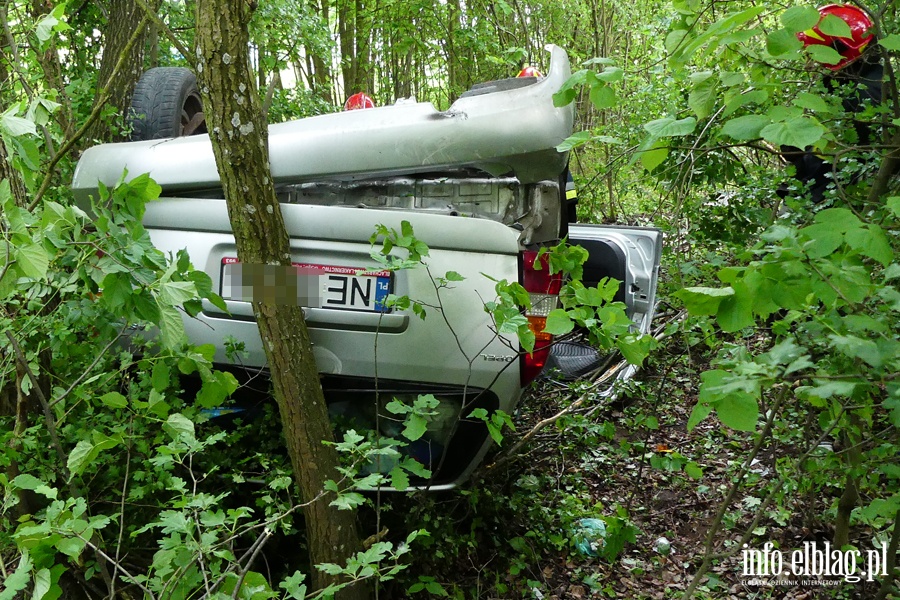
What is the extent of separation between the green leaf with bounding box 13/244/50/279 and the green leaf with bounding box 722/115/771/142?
75.3 inches

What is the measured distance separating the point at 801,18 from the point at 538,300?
1534 millimetres

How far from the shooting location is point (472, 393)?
304 cm

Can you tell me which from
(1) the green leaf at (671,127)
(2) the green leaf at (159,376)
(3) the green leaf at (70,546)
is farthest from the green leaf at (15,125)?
(1) the green leaf at (671,127)

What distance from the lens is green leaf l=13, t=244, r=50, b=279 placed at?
1.97 meters

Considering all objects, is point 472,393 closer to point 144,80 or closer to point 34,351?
point 34,351

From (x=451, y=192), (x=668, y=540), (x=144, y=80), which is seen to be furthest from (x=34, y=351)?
(x=668, y=540)

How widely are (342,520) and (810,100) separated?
2.12 m

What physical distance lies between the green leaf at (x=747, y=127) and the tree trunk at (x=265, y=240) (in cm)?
161

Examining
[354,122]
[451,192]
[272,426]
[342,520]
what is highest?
[354,122]

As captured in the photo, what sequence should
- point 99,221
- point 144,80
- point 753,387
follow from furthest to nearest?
point 144,80 < point 99,221 < point 753,387

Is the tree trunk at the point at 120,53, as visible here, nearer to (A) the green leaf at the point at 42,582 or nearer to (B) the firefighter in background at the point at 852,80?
(A) the green leaf at the point at 42,582

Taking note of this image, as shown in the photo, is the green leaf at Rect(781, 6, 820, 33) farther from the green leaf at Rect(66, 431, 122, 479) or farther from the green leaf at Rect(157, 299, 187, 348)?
the green leaf at Rect(66, 431, 122, 479)

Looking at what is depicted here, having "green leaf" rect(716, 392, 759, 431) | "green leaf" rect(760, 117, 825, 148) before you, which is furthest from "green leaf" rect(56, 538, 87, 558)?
"green leaf" rect(760, 117, 825, 148)

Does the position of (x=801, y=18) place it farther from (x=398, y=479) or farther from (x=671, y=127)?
(x=398, y=479)
